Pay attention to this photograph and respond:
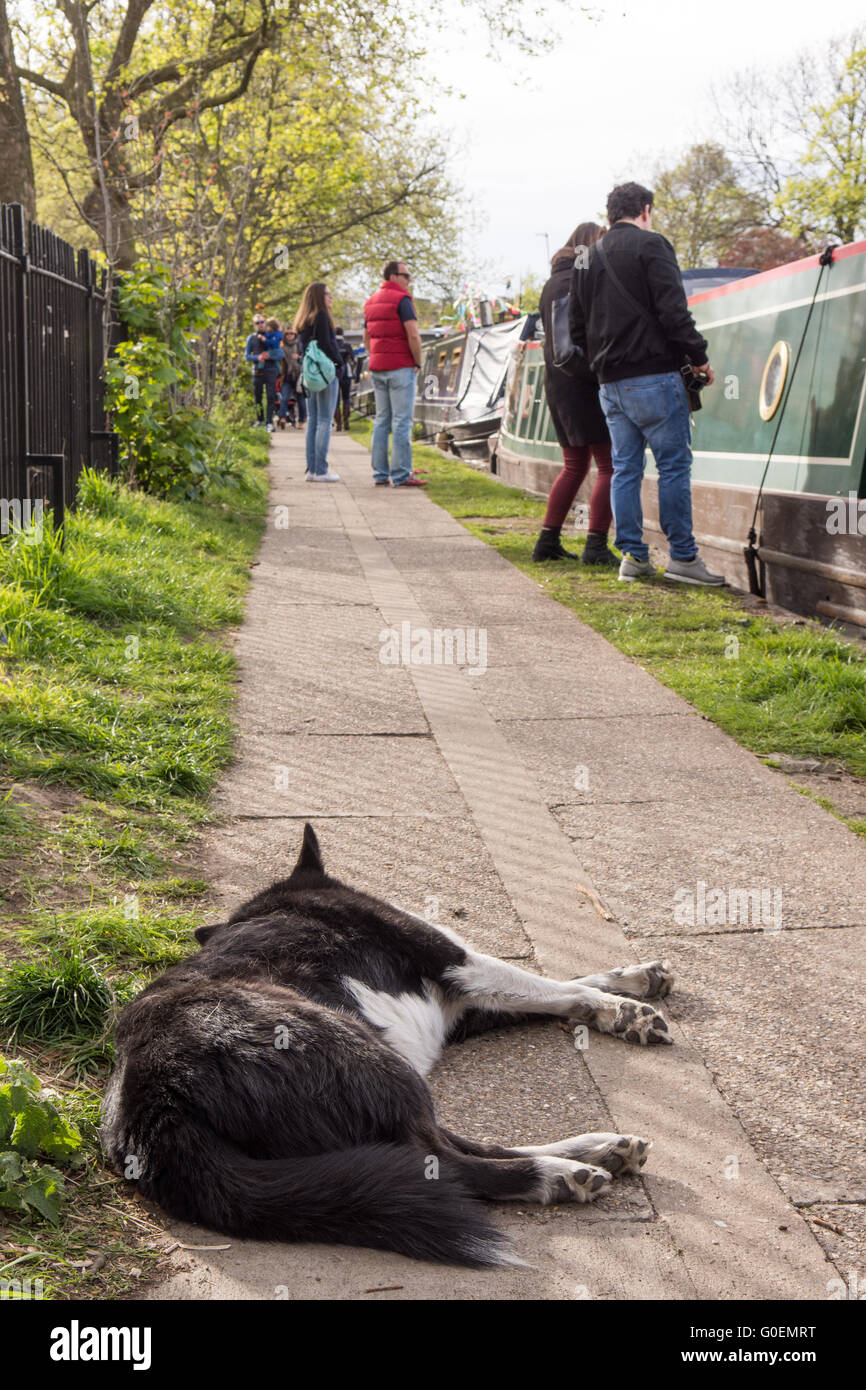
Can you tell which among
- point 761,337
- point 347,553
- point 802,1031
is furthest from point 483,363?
point 802,1031

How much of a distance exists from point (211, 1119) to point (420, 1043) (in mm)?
808

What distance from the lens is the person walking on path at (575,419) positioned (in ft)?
28.1

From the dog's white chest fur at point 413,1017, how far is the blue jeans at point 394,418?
10706 millimetres

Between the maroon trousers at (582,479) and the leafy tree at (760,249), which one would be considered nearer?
the maroon trousers at (582,479)

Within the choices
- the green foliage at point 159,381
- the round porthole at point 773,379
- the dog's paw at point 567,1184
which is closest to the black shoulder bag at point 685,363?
the round porthole at point 773,379

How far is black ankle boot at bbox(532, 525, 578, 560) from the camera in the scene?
9.50 meters

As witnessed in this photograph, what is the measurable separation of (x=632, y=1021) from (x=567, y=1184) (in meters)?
0.67

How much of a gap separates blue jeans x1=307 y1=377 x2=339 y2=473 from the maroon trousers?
4.95 m

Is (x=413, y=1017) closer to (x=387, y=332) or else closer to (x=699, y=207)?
(x=387, y=332)

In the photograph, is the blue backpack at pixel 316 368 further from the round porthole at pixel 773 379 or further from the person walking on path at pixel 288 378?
the person walking on path at pixel 288 378

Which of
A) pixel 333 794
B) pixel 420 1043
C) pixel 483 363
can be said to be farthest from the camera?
pixel 483 363

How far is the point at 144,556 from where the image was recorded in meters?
7.83

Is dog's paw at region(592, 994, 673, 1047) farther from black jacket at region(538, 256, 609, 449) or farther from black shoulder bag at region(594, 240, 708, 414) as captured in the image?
black jacket at region(538, 256, 609, 449)

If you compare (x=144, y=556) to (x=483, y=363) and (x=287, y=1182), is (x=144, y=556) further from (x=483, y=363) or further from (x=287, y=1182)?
(x=483, y=363)
